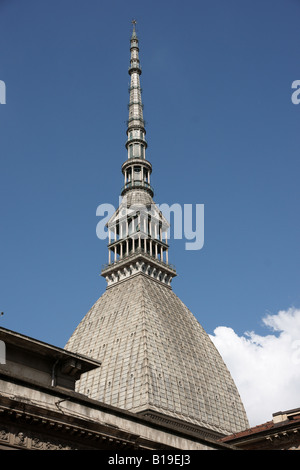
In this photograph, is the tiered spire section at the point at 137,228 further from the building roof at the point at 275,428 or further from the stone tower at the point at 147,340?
the building roof at the point at 275,428

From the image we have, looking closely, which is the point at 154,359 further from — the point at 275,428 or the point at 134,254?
the point at 275,428

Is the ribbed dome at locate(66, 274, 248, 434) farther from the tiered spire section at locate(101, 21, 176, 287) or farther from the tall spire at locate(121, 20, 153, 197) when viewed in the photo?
the tall spire at locate(121, 20, 153, 197)

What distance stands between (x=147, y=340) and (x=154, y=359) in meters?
2.98

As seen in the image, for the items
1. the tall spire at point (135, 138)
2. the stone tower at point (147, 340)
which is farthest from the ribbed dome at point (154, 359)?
the tall spire at point (135, 138)

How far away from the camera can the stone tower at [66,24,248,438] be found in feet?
287

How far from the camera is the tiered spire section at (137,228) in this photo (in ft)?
343

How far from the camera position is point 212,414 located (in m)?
92.3

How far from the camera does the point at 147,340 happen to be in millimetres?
91062

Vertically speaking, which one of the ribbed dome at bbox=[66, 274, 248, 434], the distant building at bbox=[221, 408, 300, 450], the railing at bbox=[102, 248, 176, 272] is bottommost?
the distant building at bbox=[221, 408, 300, 450]

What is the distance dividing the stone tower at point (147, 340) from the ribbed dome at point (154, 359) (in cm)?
15

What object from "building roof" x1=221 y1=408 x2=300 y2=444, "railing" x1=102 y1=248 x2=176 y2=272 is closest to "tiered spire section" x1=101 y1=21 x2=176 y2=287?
"railing" x1=102 y1=248 x2=176 y2=272

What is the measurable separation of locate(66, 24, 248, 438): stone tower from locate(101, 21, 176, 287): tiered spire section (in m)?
0.16

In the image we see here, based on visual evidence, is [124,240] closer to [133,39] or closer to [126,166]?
[126,166]
